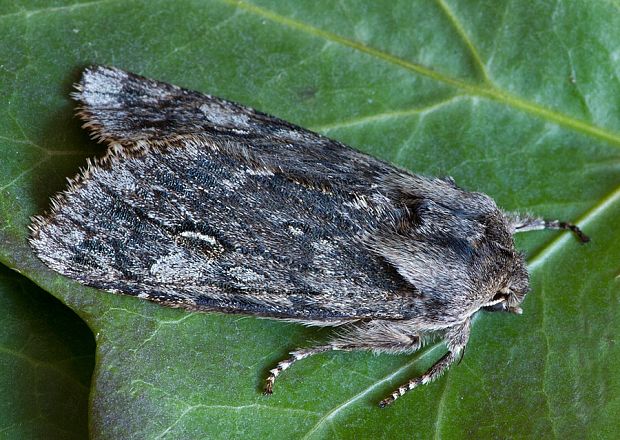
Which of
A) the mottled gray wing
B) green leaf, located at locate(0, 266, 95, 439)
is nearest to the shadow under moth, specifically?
the mottled gray wing

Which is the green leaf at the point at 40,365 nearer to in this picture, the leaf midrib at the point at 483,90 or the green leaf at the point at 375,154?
the green leaf at the point at 375,154

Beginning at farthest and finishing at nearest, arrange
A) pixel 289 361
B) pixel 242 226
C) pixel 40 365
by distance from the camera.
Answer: pixel 40 365
pixel 289 361
pixel 242 226

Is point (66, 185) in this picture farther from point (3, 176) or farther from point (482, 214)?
point (482, 214)

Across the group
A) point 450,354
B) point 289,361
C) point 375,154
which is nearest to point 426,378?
point 450,354

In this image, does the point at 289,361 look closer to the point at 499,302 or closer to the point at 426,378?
the point at 426,378

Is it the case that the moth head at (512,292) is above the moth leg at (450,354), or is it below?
above

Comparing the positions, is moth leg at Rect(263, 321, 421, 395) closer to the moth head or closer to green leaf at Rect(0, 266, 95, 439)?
the moth head

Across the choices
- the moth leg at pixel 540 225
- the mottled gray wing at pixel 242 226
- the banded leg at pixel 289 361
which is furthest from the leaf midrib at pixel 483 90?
the banded leg at pixel 289 361

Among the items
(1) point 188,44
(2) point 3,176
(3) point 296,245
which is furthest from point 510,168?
(2) point 3,176
